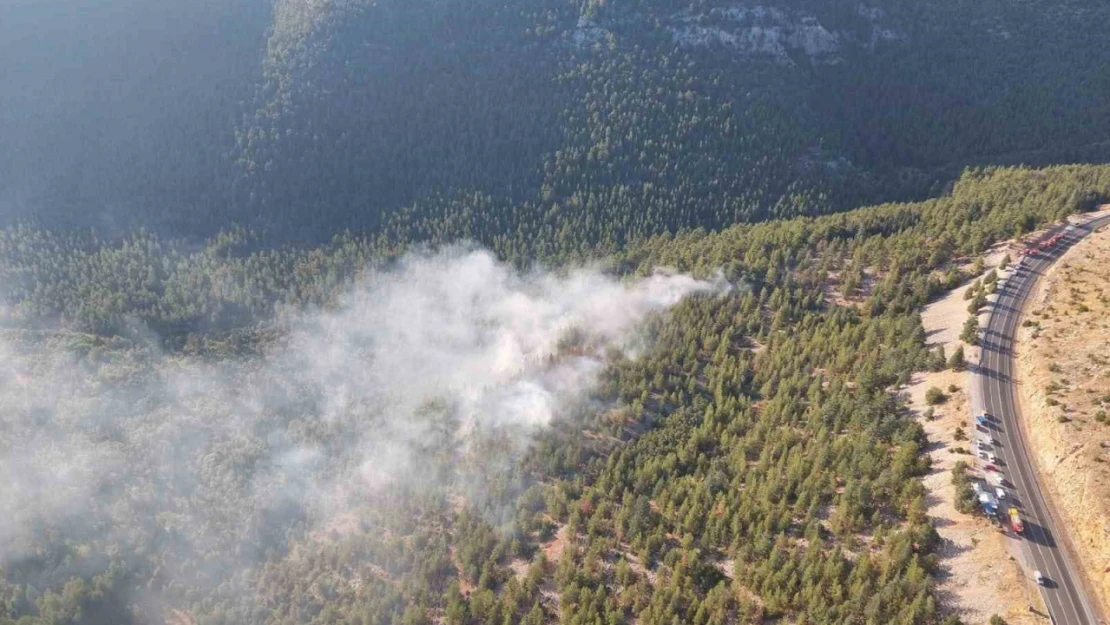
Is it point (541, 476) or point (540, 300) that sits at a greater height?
point (540, 300)

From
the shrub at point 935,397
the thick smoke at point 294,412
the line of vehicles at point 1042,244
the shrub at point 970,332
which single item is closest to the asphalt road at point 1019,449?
the shrub at point 970,332

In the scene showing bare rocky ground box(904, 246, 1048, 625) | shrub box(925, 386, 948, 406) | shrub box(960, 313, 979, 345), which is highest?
shrub box(960, 313, 979, 345)

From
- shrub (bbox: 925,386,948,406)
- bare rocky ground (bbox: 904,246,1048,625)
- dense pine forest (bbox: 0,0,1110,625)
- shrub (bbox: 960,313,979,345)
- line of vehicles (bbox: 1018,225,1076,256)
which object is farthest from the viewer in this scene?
line of vehicles (bbox: 1018,225,1076,256)

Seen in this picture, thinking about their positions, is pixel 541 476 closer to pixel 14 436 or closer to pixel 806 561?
pixel 806 561

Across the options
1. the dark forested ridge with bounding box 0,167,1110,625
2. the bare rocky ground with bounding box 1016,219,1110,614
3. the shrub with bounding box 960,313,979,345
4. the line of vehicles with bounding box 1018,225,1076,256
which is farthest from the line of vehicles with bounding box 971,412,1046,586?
the line of vehicles with bounding box 1018,225,1076,256

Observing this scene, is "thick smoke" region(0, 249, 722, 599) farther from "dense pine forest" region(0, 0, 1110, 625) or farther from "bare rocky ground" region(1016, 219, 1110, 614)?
"bare rocky ground" region(1016, 219, 1110, 614)

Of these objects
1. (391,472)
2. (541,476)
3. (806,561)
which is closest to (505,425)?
(541,476)

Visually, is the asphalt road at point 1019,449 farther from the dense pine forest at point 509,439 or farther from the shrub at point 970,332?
the dense pine forest at point 509,439
